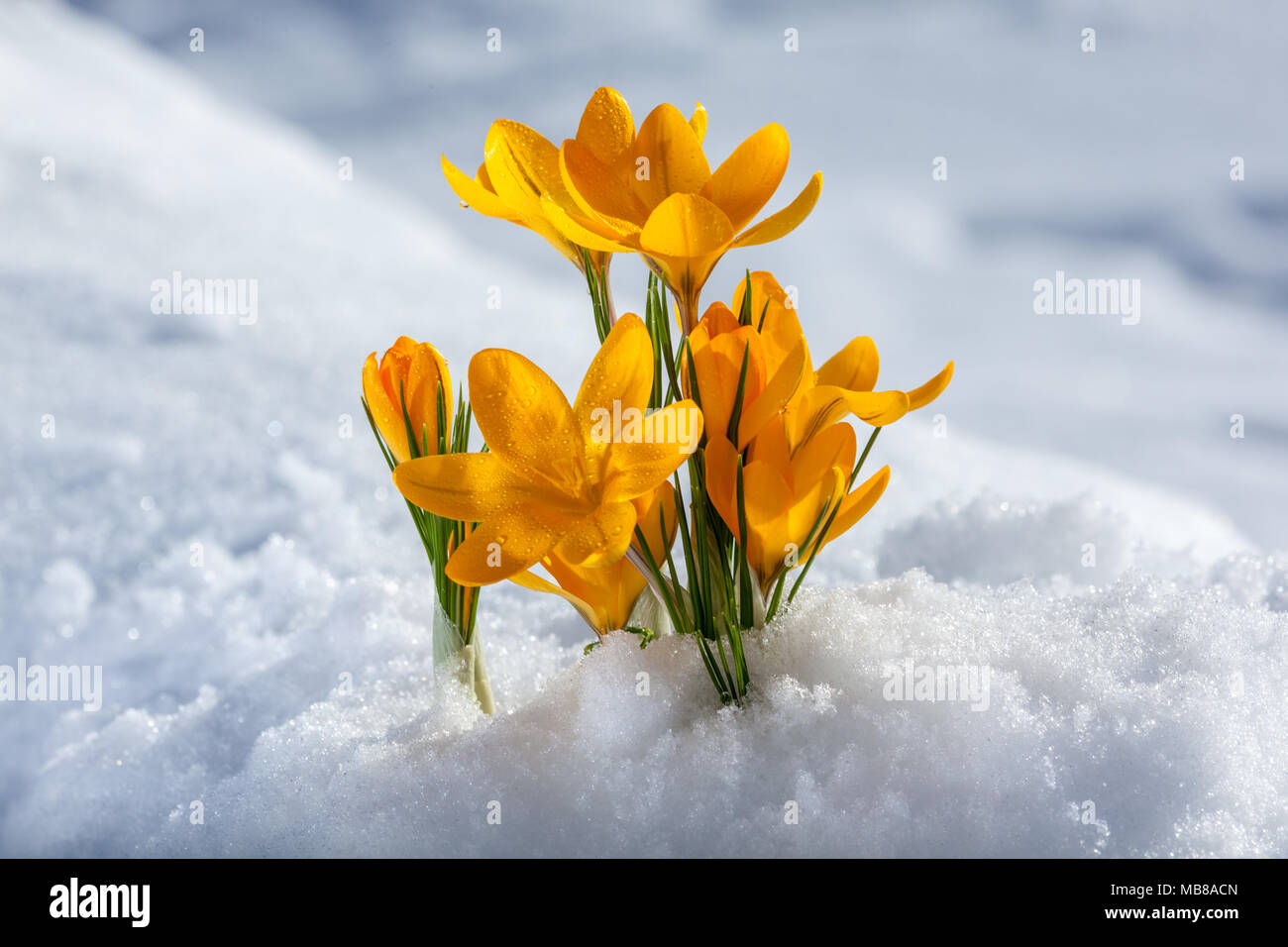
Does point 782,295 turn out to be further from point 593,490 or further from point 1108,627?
point 1108,627

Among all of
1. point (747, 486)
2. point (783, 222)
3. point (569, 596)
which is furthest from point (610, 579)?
point (783, 222)

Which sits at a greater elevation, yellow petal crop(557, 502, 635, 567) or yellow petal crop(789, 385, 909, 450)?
yellow petal crop(789, 385, 909, 450)

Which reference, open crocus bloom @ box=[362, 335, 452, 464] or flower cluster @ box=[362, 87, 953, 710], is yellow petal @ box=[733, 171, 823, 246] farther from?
open crocus bloom @ box=[362, 335, 452, 464]

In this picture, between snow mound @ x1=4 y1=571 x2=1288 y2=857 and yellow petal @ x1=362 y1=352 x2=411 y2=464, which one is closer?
snow mound @ x1=4 y1=571 x2=1288 y2=857

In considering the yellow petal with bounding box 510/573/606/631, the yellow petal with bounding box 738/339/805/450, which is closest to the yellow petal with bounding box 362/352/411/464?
the yellow petal with bounding box 510/573/606/631

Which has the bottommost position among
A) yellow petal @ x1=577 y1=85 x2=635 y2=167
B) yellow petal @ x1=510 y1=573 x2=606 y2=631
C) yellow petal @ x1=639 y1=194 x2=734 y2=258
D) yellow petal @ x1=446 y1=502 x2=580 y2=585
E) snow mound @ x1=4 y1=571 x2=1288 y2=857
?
snow mound @ x1=4 y1=571 x2=1288 y2=857

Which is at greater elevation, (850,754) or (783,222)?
(783,222)

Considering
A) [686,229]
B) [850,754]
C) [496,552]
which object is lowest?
[850,754]

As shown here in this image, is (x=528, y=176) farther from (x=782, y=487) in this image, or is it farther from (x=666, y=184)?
(x=782, y=487)
